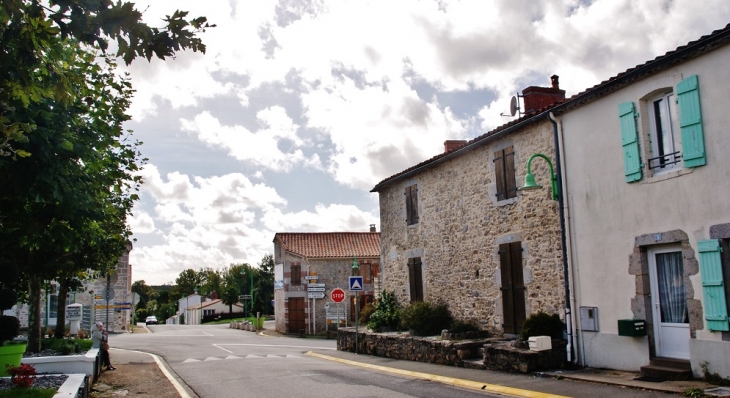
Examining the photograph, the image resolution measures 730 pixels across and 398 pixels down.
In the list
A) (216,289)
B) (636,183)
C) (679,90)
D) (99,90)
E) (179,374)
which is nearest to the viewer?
(679,90)

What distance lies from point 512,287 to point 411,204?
5.78 meters

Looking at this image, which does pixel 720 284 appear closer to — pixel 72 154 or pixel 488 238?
pixel 488 238

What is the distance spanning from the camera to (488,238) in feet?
49.8

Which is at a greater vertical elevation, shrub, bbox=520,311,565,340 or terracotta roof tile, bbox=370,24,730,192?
terracotta roof tile, bbox=370,24,730,192

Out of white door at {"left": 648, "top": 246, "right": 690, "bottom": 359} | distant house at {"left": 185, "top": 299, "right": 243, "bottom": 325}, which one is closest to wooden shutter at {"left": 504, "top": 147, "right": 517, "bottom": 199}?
white door at {"left": 648, "top": 246, "right": 690, "bottom": 359}

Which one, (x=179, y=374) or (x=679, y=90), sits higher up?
(x=679, y=90)

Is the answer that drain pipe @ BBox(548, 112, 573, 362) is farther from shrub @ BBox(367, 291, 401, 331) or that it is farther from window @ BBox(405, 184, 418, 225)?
shrub @ BBox(367, 291, 401, 331)

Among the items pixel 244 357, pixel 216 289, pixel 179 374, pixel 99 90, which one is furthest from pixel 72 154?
pixel 216 289

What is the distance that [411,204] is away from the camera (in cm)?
1925

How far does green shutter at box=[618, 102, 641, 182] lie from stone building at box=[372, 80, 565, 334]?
2.19 m

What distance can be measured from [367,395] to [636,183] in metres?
5.89

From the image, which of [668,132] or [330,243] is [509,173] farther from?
[330,243]

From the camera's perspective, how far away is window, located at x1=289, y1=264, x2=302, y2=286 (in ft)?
118

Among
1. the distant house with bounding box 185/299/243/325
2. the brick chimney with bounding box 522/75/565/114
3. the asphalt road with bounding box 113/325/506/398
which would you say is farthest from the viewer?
the distant house with bounding box 185/299/243/325
